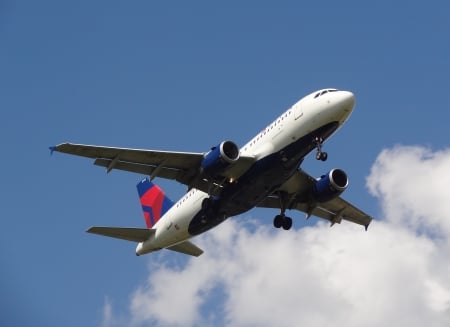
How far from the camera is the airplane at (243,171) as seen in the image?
4319 cm

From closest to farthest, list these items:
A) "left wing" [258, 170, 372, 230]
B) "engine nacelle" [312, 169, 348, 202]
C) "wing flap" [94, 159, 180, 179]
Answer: "wing flap" [94, 159, 180, 179] < "engine nacelle" [312, 169, 348, 202] < "left wing" [258, 170, 372, 230]

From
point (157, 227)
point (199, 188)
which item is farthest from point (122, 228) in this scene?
point (199, 188)

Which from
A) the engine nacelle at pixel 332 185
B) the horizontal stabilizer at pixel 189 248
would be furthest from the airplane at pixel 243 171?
the horizontal stabilizer at pixel 189 248

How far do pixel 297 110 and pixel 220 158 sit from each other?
14.8 feet

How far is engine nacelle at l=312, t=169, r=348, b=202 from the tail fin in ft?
37.3

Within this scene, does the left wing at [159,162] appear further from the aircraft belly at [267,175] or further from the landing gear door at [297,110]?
the landing gear door at [297,110]

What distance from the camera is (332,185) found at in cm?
4850

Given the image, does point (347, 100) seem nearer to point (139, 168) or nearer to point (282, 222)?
point (282, 222)

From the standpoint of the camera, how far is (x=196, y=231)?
4875 cm

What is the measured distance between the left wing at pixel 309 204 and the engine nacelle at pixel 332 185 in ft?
3.39

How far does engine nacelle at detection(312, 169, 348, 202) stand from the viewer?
48469mm

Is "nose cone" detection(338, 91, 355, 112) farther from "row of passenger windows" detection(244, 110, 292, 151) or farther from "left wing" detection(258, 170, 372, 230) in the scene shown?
"left wing" detection(258, 170, 372, 230)

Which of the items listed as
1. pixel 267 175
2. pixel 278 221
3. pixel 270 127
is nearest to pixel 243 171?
pixel 267 175

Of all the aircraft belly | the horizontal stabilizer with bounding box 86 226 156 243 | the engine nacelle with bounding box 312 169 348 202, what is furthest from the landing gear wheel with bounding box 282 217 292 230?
the horizontal stabilizer with bounding box 86 226 156 243
